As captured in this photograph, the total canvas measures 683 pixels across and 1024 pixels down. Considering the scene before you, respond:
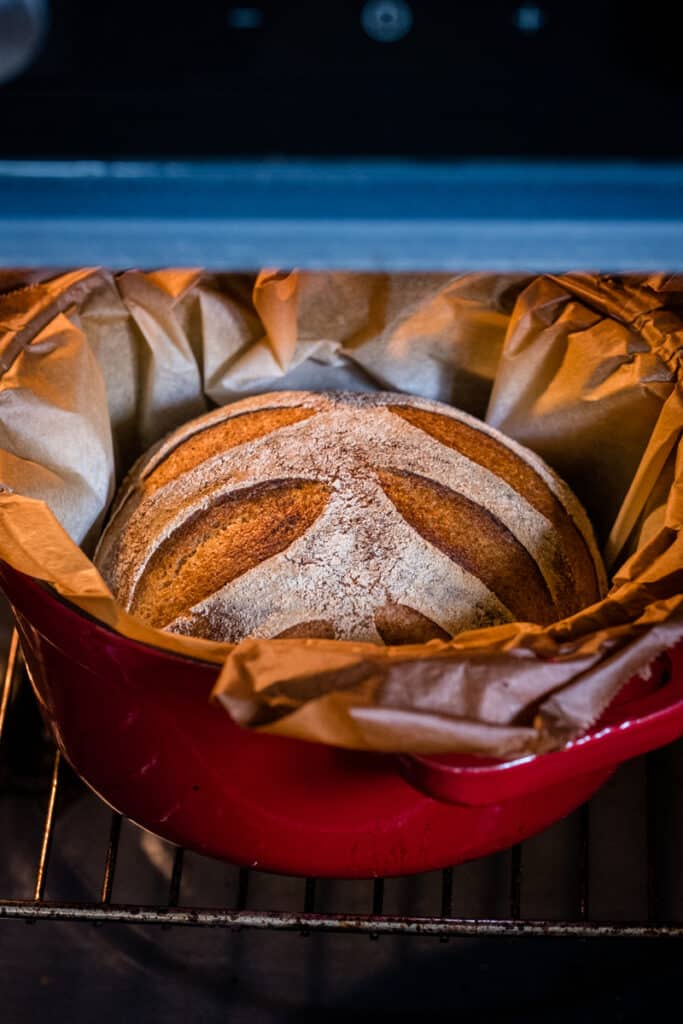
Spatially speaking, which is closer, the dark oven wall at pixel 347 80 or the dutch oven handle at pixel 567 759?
the dark oven wall at pixel 347 80

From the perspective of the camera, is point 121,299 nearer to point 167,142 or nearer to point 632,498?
point 632,498

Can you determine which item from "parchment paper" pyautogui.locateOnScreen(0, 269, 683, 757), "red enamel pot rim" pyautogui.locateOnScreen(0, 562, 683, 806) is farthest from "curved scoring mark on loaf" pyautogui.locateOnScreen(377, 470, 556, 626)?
"red enamel pot rim" pyautogui.locateOnScreen(0, 562, 683, 806)

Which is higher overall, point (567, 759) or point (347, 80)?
point (347, 80)

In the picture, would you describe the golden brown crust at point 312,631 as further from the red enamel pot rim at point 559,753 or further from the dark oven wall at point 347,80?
the dark oven wall at point 347,80

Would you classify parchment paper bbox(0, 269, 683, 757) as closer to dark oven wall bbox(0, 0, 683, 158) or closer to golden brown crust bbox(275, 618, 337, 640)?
golden brown crust bbox(275, 618, 337, 640)

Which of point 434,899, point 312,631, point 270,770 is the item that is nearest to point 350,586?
point 312,631

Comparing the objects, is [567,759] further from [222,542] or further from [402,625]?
[222,542]

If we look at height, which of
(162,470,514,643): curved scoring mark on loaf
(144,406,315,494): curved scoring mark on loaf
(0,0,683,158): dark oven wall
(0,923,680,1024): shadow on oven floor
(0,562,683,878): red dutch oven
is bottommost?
(0,923,680,1024): shadow on oven floor

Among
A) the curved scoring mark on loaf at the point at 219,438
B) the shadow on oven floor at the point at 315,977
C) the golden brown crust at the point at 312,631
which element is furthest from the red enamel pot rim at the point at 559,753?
the shadow on oven floor at the point at 315,977
